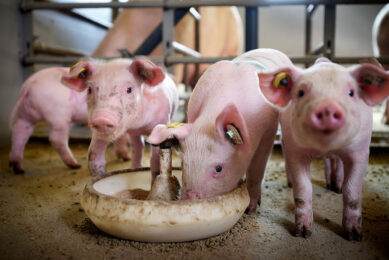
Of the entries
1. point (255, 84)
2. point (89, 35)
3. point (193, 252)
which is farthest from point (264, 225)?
point (89, 35)

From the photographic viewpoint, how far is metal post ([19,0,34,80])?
4258 millimetres

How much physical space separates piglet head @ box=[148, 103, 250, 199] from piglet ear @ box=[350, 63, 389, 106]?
544 millimetres

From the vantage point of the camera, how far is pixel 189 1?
12.4ft

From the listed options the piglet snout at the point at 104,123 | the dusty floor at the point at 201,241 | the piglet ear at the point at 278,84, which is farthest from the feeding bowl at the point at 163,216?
the piglet ear at the point at 278,84

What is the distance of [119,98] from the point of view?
1970 mm

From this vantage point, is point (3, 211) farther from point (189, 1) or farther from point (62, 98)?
point (189, 1)

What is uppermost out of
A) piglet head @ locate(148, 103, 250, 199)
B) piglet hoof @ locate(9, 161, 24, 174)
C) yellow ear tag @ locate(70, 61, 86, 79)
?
yellow ear tag @ locate(70, 61, 86, 79)

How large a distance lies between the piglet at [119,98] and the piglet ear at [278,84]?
0.73m

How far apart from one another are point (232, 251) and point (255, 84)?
91 cm

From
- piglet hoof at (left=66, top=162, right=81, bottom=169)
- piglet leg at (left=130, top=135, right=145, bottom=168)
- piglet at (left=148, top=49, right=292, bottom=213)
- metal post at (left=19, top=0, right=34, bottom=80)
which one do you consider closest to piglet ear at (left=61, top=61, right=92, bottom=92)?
piglet at (left=148, top=49, right=292, bottom=213)

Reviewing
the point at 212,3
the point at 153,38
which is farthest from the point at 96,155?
the point at 153,38

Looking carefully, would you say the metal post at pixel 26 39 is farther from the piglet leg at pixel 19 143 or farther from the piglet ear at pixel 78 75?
the piglet ear at pixel 78 75

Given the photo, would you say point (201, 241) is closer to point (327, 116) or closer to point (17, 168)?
point (327, 116)

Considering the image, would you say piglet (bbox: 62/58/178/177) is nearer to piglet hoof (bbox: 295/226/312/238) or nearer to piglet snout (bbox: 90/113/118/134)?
piglet snout (bbox: 90/113/118/134)
